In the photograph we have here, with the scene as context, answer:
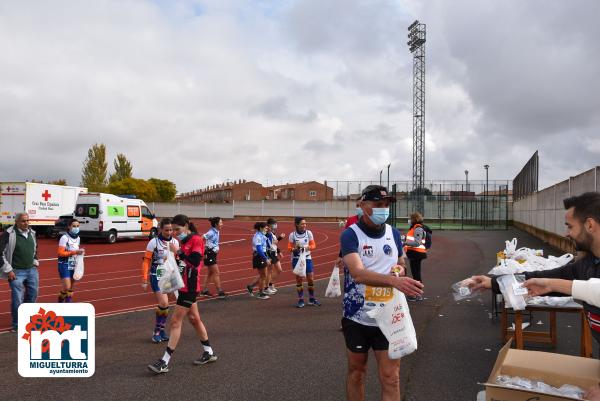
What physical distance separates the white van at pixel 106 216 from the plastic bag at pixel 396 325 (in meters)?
22.6

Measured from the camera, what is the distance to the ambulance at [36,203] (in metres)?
25.5

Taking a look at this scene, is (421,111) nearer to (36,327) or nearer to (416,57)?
(416,57)

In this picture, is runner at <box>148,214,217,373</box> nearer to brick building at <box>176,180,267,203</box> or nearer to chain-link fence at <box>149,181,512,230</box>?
chain-link fence at <box>149,181,512,230</box>

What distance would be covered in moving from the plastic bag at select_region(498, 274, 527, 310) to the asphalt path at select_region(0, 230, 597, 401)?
2.24 metres

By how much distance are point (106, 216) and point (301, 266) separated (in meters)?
17.5

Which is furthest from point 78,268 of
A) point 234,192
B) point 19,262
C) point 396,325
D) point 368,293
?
point 234,192

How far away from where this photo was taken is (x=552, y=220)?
804 inches

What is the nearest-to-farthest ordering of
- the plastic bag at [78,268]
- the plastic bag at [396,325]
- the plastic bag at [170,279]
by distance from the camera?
the plastic bag at [396,325]
the plastic bag at [170,279]
the plastic bag at [78,268]

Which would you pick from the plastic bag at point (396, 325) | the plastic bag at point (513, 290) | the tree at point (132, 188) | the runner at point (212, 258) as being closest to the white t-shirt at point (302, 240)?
the runner at point (212, 258)

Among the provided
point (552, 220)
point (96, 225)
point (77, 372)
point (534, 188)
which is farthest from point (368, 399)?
point (534, 188)

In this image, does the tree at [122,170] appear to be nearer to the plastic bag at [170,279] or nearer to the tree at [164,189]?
the tree at [164,189]

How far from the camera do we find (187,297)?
551 centimetres

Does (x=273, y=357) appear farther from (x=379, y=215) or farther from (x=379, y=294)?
(x=379, y=215)

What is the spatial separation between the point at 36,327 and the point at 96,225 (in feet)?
60.8
